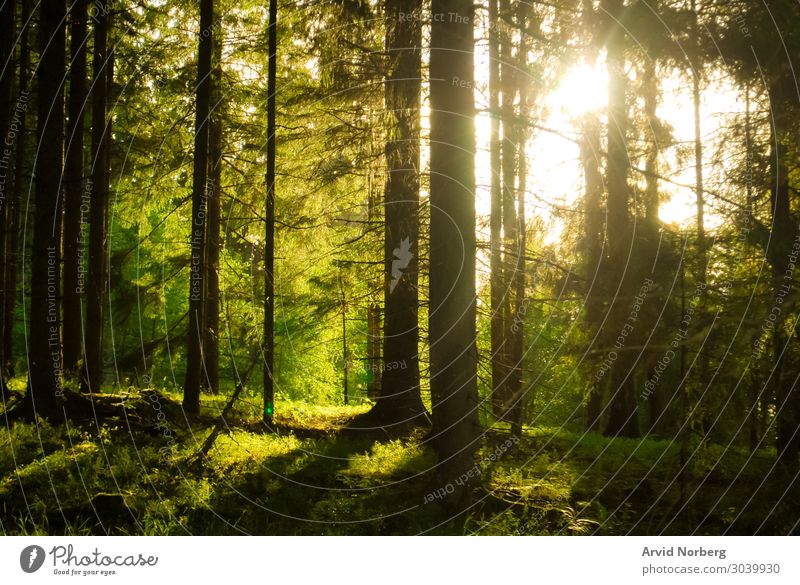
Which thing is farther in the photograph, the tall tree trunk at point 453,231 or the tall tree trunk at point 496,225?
the tall tree trunk at point 496,225

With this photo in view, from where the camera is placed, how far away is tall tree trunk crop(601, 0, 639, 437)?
7957 mm

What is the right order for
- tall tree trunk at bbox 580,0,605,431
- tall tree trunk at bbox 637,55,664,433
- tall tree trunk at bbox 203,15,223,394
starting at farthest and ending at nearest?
tall tree trunk at bbox 203,15,223,394 → tall tree trunk at bbox 580,0,605,431 → tall tree trunk at bbox 637,55,664,433

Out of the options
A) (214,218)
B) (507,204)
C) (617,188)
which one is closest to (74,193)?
(214,218)

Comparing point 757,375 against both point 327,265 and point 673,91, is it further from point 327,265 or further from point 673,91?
point 327,265

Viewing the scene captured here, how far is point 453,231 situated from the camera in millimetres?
7672

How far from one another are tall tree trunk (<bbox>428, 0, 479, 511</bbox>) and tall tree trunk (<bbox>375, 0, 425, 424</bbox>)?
900 mm

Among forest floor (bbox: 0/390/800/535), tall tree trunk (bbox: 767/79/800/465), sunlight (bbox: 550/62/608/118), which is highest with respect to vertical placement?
sunlight (bbox: 550/62/608/118)

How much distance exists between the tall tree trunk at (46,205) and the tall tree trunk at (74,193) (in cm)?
36

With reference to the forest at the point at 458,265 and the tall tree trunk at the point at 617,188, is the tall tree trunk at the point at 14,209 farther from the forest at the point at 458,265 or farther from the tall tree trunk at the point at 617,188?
the tall tree trunk at the point at 617,188

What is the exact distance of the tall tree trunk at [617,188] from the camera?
26.1 feet

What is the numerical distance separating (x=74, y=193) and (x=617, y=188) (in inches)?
380

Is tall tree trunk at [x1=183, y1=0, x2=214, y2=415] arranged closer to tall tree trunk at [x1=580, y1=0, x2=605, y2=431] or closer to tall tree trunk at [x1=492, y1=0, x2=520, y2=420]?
tall tree trunk at [x1=492, y1=0, x2=520, y2=420]

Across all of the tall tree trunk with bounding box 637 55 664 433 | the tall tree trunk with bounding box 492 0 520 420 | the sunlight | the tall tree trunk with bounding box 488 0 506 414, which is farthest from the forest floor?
the sunlight

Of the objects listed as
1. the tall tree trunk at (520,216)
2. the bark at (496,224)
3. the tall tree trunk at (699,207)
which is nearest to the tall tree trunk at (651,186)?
the tall tree trunk at (699,207)
